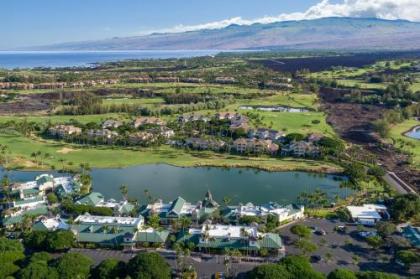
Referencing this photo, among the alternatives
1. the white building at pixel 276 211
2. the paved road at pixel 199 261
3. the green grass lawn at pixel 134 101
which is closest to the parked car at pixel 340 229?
the white building at pixel 276 211

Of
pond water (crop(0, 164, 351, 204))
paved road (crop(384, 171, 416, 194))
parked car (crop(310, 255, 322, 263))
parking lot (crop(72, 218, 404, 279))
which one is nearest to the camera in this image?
parking lot (crop(72, 218, 404, 279))

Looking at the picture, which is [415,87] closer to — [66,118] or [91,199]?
[66,118]

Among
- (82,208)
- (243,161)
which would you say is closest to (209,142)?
(243,161)

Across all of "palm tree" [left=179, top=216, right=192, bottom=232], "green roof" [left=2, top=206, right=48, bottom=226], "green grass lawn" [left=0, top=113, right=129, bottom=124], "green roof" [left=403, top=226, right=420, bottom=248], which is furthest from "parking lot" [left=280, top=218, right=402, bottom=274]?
"green grass lawn" [left=0, top=113, right=129, bottom=124]

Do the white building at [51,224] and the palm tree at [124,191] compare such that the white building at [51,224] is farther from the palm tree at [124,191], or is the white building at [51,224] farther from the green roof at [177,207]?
the green roof at [177,207]

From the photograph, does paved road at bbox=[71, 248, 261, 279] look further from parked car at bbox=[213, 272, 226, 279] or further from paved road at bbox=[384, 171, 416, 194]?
paved road at bbox=[384, 171, 416, 194]

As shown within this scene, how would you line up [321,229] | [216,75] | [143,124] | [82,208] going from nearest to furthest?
[321,229], [82,208], [143,124], [216,75]

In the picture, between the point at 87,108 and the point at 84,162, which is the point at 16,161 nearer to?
the point at 84,162
